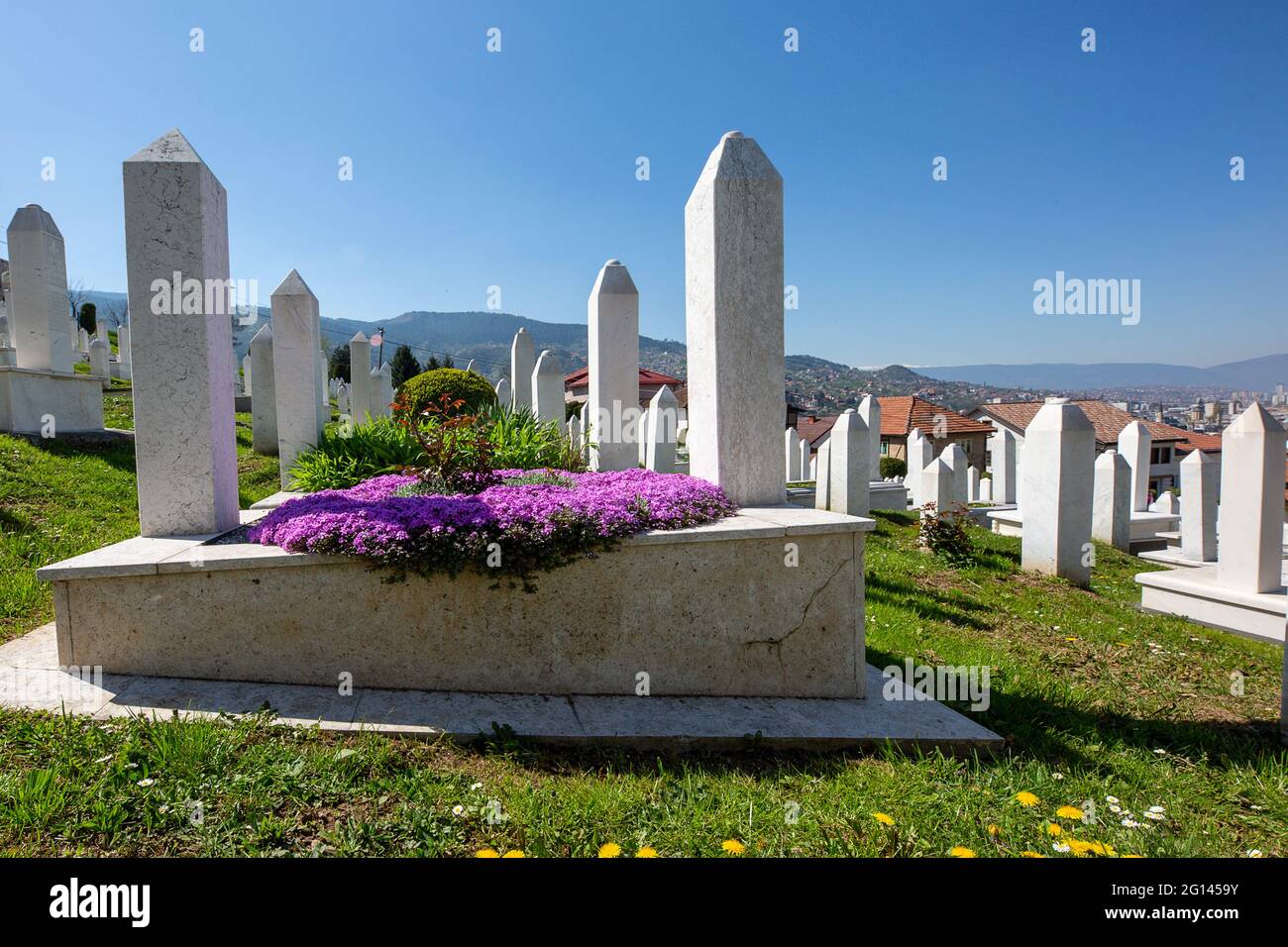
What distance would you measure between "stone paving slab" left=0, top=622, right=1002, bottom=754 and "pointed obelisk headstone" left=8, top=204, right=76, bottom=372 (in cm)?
815

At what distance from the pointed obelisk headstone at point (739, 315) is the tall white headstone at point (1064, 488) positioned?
169 inches

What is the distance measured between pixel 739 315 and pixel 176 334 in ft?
11.5

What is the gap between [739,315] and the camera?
458 cm

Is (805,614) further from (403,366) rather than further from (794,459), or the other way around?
(403,366)

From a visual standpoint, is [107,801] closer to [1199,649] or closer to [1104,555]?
[1199,649]

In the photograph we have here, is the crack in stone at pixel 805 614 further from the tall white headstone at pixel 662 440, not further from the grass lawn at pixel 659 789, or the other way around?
the tall white headstone at pixel 662 440

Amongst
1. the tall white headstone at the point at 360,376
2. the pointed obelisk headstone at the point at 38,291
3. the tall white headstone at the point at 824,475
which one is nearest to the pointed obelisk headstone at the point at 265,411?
the tall white headstone at the point at 360,376

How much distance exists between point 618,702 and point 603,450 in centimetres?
352

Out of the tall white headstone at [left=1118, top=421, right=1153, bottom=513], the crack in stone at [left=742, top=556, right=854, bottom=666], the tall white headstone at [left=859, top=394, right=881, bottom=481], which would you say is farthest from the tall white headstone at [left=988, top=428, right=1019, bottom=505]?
the crack in stone at [left=742, top=556, right=854, bottom=666]

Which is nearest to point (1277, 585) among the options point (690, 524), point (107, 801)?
point (690, 524)

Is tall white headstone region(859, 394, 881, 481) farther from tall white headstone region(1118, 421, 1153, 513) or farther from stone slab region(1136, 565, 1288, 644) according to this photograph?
stone slab region(1136, 565, 1288, 644)

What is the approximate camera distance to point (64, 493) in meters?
7.47

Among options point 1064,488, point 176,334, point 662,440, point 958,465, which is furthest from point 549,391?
point 958,465
